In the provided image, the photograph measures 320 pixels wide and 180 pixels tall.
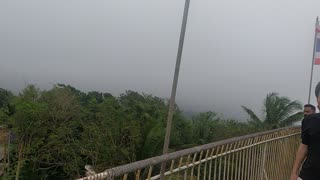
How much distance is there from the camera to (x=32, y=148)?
1281 inches

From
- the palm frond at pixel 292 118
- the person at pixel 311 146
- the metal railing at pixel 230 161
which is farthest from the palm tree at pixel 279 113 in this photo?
the person at pixel 311 146

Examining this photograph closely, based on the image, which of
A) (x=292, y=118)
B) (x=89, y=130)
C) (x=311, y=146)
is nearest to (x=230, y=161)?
(x=311, y=146)

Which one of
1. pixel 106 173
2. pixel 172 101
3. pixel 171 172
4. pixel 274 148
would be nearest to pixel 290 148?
pixel 274 148

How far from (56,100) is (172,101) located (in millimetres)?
33158

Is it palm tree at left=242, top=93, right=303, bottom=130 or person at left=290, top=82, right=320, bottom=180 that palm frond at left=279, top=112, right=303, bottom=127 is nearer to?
palm tree at left=242, top=93, right=303, bottom=130

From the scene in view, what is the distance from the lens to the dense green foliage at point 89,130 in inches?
940

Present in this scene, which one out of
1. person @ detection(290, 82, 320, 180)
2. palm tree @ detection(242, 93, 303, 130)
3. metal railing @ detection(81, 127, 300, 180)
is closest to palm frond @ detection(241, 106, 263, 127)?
palm tree @ detection(242, 93, 303, 130)

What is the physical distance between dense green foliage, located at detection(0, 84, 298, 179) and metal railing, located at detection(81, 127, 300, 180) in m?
14.6

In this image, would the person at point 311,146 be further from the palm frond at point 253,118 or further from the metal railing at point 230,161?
the palm frond at point 253,118

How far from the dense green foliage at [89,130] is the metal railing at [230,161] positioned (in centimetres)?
1459

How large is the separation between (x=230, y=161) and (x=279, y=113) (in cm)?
2474

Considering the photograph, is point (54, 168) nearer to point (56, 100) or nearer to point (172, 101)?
point (56, 100)

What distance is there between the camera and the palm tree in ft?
91.0

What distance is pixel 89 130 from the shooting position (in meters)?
28.5
